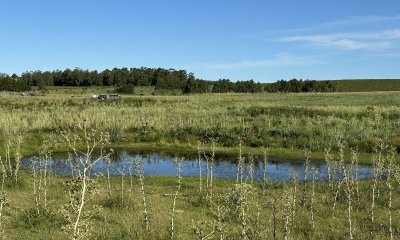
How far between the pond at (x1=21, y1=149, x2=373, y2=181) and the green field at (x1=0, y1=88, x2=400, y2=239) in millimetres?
928

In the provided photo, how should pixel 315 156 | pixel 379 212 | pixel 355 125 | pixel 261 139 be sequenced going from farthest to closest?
pixel 355 125 < pixel 261 139 < pixel 315 156 < pixel 379 212

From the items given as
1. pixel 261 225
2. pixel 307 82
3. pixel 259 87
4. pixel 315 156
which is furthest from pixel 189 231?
pixel 307 82

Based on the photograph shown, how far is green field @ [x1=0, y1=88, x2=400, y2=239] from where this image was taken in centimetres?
657

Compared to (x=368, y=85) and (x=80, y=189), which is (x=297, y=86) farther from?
(x=80, y=189)

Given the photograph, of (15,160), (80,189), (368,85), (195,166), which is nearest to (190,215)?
(80,189)

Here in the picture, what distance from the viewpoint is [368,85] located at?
549ft

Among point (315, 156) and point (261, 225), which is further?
point (315, 156)

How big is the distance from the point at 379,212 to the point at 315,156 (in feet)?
43.3

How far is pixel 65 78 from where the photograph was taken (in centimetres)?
13712

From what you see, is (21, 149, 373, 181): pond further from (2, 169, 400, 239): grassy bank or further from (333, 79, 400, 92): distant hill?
(333, 79, 400, 92): distant hill

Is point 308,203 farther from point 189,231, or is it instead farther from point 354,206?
point 189,231

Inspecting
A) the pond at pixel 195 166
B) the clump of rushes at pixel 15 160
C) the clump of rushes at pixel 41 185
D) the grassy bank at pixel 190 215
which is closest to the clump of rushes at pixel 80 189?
the grassy bank at pixel 190 215

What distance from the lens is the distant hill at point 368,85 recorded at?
15638cm

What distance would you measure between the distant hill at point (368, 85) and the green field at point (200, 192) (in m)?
124
